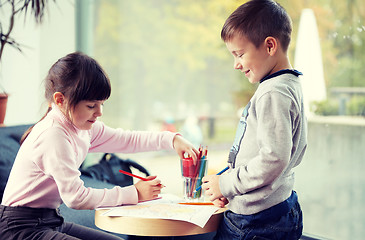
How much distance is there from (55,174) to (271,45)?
76cm

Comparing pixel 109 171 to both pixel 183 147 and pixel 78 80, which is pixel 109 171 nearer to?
pixel 183 147

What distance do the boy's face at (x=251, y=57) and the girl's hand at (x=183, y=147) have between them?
14.5 inches

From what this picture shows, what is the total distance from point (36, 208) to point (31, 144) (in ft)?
0.68

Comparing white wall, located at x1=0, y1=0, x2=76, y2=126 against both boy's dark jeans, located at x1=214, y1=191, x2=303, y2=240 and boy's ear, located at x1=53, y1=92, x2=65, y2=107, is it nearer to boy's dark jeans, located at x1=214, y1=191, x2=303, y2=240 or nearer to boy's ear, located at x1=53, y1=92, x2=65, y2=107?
boy's ear, located at x1=53, y1=92, x2=65, y2=107

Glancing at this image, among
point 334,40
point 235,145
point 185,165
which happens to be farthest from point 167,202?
point 334,40

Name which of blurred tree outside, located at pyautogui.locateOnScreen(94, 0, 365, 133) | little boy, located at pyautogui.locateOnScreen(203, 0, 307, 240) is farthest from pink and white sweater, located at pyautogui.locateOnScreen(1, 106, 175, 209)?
blurred tree outside, located at pyautogui.locateOnScreen(94, 0, 365, 133)

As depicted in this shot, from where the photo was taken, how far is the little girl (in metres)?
1.45

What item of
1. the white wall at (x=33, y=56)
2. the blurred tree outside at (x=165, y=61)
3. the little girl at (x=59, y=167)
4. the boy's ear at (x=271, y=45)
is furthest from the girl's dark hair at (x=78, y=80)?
the blurred tree outside at (x=165, y=61)

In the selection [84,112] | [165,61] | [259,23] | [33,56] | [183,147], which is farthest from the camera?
[165,61]

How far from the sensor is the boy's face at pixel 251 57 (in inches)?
56.0

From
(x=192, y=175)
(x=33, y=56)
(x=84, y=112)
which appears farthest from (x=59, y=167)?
(x=33, y=56)

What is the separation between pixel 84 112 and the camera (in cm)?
152

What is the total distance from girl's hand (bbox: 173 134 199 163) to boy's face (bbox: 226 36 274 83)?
369mm

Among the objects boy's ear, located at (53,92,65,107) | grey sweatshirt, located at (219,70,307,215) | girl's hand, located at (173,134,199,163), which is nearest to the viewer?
grey sweatshirt, located at (219,70,307,215)
